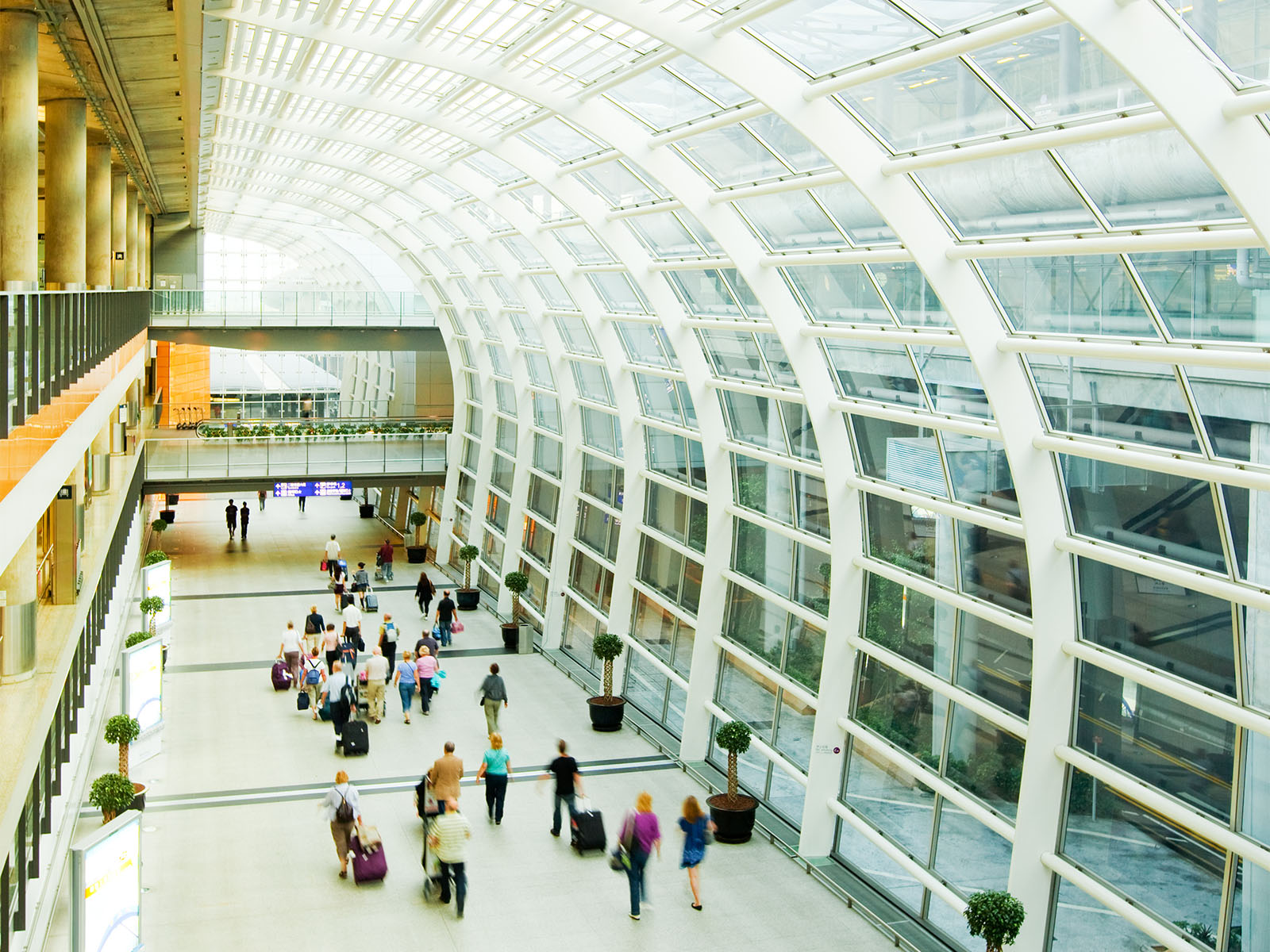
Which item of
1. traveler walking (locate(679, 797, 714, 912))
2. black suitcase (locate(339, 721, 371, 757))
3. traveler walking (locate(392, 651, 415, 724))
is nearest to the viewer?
traveler walking (locate(679, 797, 714, 912))

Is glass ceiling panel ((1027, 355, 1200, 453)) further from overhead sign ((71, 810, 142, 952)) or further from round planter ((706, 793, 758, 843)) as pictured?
overhead sign ((71, 810, 142, 952))

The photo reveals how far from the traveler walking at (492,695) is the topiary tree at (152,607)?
8383 millimetres

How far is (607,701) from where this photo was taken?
21.3 metres

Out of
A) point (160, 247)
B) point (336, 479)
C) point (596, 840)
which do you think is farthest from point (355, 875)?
point (160, 247)

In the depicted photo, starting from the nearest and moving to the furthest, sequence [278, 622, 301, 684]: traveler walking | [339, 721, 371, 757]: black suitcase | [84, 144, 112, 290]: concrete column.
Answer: [339, 721, 371, 757]: black suitcase, [84, 144, 112, 290]: concrete column, [278, 622, 301, 684]: traveler walking

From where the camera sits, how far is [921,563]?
587 inches

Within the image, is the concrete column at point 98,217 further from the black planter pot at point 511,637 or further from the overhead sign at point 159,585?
the black planter pot at point 511,637

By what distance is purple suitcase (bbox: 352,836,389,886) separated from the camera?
47.2 ft

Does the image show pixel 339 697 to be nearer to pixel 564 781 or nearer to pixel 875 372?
pixel 564 781

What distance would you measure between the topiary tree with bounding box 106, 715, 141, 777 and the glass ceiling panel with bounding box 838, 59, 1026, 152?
443 inches

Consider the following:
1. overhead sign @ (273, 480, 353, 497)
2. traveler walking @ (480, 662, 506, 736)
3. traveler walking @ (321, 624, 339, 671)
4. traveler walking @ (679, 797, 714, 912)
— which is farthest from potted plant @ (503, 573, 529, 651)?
traveler walking @ (679, 797, 714, 912)

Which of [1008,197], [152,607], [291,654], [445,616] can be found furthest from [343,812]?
[445,616]

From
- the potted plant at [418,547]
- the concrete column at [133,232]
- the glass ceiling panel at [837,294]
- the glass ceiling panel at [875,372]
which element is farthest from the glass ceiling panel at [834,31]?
the potted plant at [418,547]

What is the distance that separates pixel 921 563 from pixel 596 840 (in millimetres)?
5328
